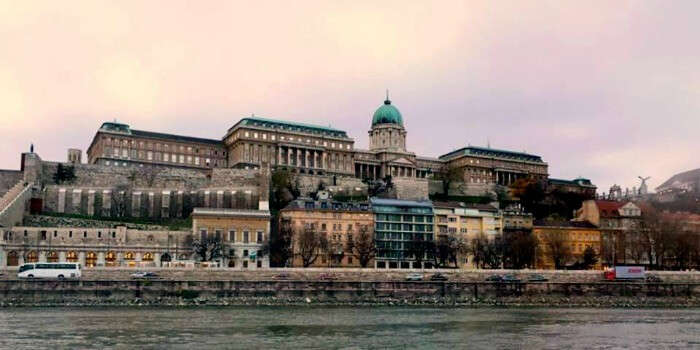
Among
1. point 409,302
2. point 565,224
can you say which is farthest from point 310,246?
point 565,224

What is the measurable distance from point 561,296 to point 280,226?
34868 millimetres

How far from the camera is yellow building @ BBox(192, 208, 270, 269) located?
93312 mm

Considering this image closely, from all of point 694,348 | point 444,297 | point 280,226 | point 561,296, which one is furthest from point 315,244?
point 694,348

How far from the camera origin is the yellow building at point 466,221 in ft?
353

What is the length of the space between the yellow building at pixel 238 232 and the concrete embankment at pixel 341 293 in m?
21.4

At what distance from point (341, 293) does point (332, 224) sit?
1100 inches

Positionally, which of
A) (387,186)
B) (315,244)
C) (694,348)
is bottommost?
(694,348)

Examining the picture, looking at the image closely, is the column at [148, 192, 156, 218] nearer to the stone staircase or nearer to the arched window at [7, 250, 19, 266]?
the stone staircase

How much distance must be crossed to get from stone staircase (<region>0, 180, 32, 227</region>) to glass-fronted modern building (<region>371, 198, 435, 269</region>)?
40.9 m

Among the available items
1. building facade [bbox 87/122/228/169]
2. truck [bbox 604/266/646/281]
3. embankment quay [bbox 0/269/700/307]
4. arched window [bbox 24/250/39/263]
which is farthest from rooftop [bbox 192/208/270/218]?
building facade [bbox 87/122/228/169]

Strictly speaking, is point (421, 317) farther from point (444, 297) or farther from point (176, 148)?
point (176, 148)

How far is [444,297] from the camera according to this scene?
7444 centimetres

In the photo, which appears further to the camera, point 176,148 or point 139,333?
point 176,148

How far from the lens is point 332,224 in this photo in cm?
10081
